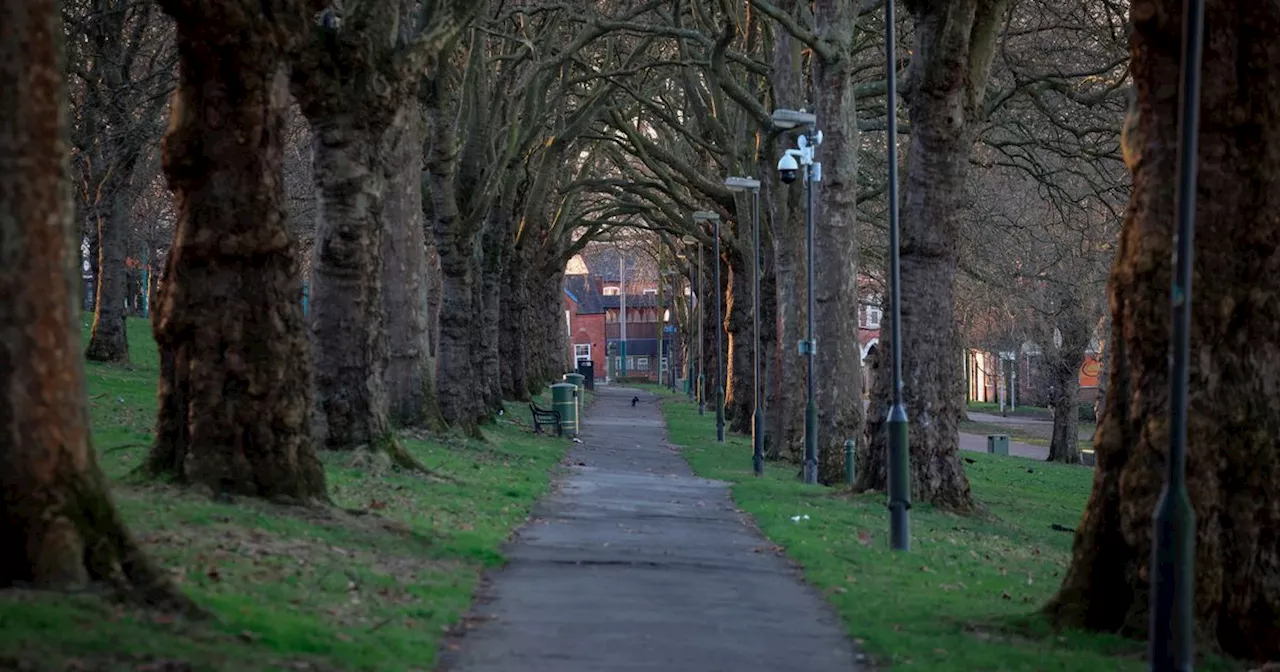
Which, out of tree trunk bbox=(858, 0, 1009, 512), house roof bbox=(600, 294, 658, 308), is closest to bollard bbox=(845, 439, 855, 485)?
tree trunk bbox=(858, 0, 1009, 512)

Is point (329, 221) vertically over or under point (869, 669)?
over

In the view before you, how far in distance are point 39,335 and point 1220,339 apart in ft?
22.8

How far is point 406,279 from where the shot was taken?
86.2 feet

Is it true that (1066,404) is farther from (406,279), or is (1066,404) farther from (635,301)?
(635,301)

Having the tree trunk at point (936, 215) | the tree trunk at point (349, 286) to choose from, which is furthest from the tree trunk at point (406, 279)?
the tree trunk at point (936, 215)

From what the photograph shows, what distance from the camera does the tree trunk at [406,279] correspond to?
25891 millimetres

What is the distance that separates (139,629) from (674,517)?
12.2m

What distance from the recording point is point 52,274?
8766 mm

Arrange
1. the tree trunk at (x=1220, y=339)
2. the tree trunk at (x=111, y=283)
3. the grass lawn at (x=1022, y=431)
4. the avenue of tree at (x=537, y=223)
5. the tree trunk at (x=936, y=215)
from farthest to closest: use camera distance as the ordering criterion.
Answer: the grass lawn at (x=1022, y=431), the tree trunk at (x=111, y=283), the tree trunk at (x=936, y=215), the tree trunk at (x=1220, y=339), the avenue of tree at (x=537, y=223)

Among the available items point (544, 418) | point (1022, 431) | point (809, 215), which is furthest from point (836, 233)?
point (1022, 431)

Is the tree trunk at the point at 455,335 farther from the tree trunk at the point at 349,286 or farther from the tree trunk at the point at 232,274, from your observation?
the tree trunk at the point at 232,274

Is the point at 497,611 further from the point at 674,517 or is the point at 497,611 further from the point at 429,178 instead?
the point at 429,178

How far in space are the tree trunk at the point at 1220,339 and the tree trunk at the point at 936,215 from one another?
10.3 metres

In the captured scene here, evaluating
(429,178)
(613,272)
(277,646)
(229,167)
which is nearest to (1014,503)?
(429,178)
